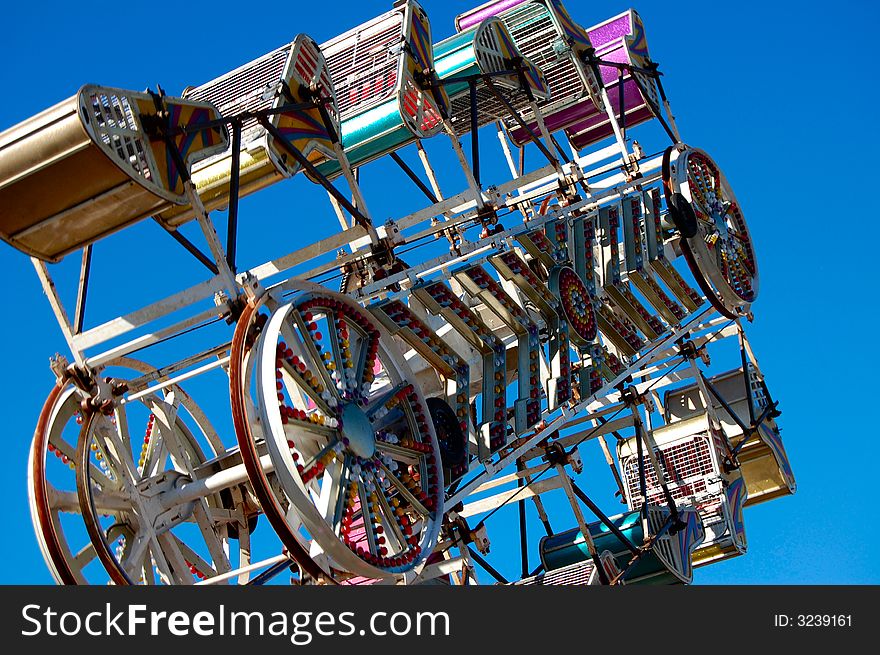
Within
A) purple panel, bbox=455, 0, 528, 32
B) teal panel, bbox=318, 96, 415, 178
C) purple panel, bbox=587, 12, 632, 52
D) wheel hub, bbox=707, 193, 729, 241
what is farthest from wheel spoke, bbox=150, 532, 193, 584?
purple panel, bbox=587, 12, 632, 52

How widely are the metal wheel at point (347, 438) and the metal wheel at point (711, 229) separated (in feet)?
26.0

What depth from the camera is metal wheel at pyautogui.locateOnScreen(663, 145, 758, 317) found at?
25.1 m

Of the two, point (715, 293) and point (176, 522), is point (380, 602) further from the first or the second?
point (715, 293)

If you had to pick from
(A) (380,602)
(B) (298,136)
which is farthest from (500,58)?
(A) (380,602)

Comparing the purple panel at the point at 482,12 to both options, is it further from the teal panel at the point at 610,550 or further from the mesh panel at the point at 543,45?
the teal panel at the point at 610,550

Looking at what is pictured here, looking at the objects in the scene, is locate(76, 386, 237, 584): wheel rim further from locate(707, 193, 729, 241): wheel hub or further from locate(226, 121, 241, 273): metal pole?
locate(707, 193, 729, 241): wheel hub

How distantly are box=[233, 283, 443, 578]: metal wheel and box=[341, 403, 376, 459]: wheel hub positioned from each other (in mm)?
11

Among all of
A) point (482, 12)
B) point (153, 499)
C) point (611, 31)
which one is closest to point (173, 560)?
point (153, 499)

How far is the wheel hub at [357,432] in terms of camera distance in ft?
56.3

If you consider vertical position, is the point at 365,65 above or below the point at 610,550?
above

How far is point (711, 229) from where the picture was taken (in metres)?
26.0

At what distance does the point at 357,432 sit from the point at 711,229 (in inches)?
410

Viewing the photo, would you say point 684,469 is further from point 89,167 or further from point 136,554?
point 89,167

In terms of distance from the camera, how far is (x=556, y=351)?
71.6 ft
